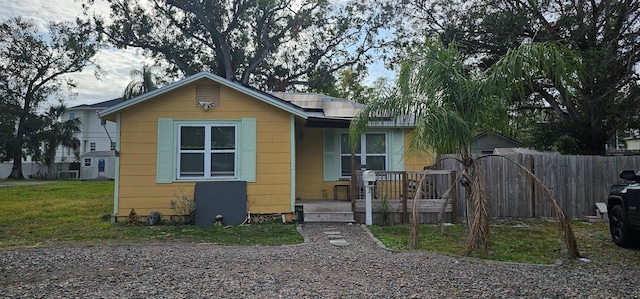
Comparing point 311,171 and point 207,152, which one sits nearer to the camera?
point 207,152

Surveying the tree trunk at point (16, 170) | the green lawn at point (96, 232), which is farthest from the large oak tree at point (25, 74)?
the green lawn at point (96, 232)

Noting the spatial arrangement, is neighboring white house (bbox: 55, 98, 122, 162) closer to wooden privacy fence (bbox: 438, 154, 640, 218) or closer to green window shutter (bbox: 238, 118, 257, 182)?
green window shutter (bbox: 238, 118, 257, 182)

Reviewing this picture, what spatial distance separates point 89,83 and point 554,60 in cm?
3926

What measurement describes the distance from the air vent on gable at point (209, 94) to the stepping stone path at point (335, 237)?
3986 mm

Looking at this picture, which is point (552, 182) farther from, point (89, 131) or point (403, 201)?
point (89, 131)

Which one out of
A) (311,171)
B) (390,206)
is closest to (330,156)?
(311,171)

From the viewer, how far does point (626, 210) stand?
273 inches

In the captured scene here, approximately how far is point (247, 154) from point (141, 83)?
72.2 feet

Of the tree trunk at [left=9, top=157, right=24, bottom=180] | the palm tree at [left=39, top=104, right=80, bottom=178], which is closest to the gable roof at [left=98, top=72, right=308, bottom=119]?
the palm tree at [left=39, top=104, right=80, bottom=178]

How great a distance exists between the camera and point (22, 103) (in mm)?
35156

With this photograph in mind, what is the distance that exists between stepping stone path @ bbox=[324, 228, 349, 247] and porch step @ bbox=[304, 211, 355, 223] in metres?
0.80

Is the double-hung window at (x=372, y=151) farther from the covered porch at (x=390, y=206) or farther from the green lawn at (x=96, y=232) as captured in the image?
the green lawn at (x=96, y=232)

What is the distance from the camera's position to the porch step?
10.1 m

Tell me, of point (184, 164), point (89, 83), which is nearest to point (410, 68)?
point (184, 164)
